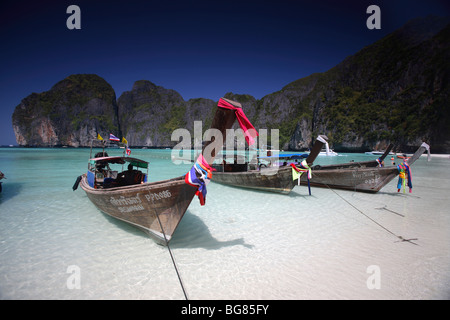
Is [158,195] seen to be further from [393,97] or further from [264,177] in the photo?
[393,97]

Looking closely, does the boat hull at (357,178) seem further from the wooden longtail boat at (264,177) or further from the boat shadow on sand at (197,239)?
the boat shadow on sand at (197,239)

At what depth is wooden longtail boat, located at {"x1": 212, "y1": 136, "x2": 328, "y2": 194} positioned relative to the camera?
9.91m

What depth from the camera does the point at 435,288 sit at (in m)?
3.55

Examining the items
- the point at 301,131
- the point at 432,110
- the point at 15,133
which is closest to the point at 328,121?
the point at 301,131

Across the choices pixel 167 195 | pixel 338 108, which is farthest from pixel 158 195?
pixel 338 108

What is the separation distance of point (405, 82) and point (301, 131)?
43.9 metres

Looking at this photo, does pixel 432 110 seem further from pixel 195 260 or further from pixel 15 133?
pixel 15 133

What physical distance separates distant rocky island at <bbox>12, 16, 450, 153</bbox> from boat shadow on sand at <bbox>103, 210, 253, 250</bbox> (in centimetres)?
7328

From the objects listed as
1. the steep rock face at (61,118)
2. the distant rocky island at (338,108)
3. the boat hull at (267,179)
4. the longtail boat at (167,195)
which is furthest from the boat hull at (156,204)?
the steep rock face at (61,118)

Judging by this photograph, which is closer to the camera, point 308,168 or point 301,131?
point 308,168

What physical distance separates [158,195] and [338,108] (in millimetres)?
101363

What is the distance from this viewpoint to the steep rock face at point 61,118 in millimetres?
135375

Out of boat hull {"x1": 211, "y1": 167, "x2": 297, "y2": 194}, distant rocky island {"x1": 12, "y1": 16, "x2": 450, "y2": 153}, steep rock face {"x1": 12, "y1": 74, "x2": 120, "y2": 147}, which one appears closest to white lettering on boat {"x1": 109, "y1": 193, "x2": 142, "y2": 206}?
boat hull {"x1": 211, "y1": 167, "x2": 297, "y2": 194}

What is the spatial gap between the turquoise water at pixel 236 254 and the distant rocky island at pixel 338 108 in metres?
69.7
